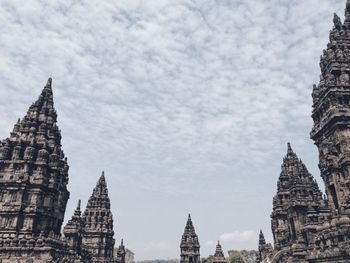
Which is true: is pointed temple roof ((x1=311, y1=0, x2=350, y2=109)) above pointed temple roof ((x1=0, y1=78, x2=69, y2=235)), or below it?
above

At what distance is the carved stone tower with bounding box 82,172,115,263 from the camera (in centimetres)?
5384

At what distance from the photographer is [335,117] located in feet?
97.1

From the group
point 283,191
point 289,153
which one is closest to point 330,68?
point 289,153

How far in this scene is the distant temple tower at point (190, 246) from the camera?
65375mm

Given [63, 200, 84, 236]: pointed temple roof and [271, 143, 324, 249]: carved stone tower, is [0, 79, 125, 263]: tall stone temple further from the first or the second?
[271, 143, 324, 249]: carved stone tower

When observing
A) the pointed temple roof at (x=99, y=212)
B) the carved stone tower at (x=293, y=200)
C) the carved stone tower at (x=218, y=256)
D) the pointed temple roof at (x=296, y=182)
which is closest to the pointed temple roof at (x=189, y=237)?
the carved stone tower at (x=218, y=256)

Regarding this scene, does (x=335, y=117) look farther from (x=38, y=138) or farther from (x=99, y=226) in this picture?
(x=99, y=226)

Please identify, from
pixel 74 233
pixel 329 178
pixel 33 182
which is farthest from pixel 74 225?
pixel 329 178

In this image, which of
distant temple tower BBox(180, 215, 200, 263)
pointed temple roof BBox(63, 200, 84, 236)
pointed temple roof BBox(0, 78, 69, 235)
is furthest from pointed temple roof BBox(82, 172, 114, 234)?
distant temple tower BBox(180, 215, 200, 263)

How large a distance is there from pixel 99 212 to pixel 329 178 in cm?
3919

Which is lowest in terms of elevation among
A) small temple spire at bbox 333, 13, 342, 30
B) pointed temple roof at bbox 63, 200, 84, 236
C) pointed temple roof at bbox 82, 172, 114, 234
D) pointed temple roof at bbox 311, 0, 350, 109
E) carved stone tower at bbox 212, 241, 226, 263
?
carved stone tower at bbox 212, 241, 226, 263

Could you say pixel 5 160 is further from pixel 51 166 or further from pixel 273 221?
pixel 273 221

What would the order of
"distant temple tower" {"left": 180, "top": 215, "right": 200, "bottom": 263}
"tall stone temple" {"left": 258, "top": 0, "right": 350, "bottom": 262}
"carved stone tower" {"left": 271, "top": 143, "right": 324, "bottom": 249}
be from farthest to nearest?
1. "distant temple tower" {"left": 180, "top": 215, "right": 200, "bottom": 263}
2. "carved stone tower" {"left": 271, "top": 143, "right": 324, "bottom": 249}
3. "tall stone temple" {"left": 258, "top": 0, "right": 350, "bottom": 262}

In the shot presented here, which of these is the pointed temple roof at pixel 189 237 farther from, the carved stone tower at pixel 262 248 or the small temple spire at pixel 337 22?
the small temple spire at pixel 337 22
